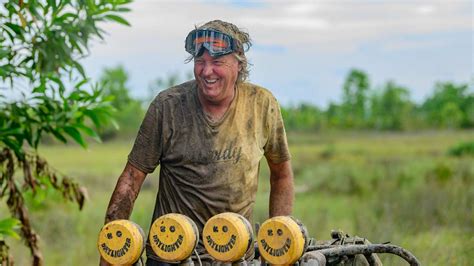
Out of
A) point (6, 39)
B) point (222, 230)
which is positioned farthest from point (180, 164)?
point (6, 39)

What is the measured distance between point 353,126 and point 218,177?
2548 inches

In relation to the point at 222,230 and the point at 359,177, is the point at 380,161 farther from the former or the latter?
the point at 222,230

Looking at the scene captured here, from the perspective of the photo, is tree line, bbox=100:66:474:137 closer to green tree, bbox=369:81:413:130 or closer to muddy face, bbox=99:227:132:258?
green tree, bbox=369:81:413:130

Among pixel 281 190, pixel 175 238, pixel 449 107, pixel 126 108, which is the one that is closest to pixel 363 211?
pixel 281 190

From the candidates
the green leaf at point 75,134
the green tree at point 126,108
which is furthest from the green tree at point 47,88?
the green tree at point 126,108

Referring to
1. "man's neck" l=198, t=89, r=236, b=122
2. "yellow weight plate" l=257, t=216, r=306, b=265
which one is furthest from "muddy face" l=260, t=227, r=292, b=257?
"man's neck" l=198, t=89, r=236, b=122

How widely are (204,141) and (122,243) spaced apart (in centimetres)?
86

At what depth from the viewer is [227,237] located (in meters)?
3.93

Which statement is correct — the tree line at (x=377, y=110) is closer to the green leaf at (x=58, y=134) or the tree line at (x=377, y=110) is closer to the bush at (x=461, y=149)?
the bush at (x=461, y=149)

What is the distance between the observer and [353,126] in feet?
225

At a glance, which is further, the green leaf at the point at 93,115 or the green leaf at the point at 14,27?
the green leaf at the point at 93,115

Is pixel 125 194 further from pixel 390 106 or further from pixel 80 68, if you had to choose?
pixel 390 106

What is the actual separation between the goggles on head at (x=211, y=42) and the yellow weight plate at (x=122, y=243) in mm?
1039

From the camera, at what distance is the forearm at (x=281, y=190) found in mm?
5133
